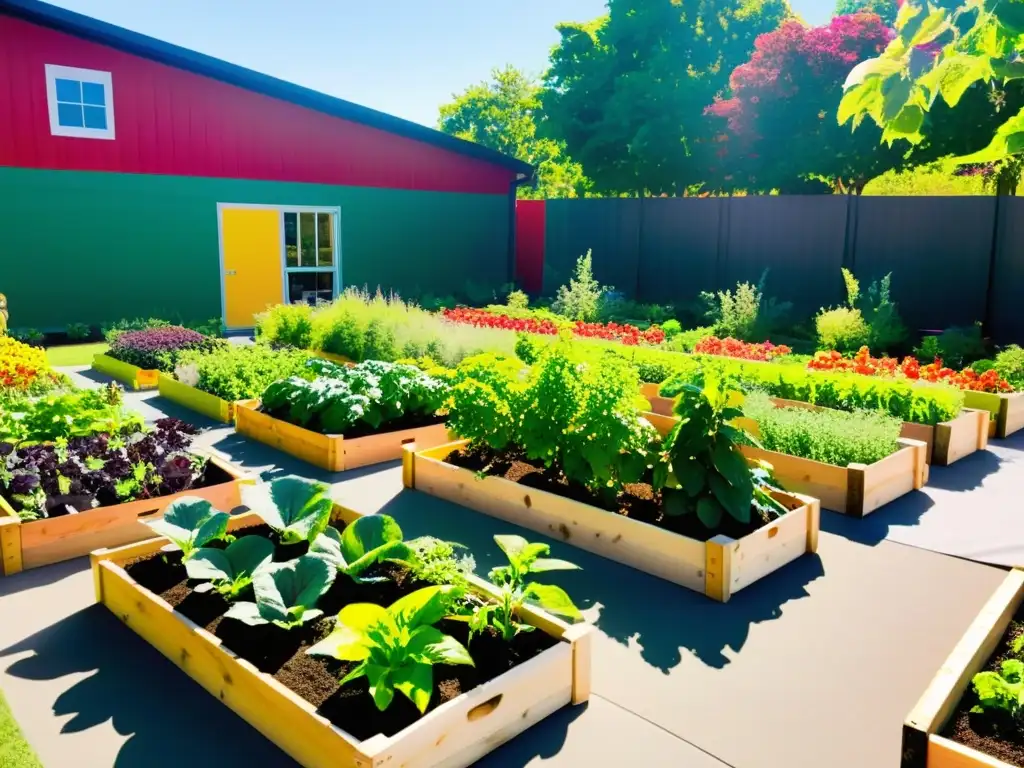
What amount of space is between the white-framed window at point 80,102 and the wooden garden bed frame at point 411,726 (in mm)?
11027

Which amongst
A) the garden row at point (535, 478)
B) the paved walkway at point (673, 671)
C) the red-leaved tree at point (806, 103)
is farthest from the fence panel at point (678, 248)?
the paved walkway at point (673, 671)

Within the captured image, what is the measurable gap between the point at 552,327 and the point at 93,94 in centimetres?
786

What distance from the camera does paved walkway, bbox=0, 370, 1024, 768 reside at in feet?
9.37

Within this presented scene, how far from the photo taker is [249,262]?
14.7 metres

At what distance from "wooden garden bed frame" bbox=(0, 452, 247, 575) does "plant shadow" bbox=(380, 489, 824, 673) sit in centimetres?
144

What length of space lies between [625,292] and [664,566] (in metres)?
12.3

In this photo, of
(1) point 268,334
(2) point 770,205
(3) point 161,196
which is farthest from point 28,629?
(2) point 770,205

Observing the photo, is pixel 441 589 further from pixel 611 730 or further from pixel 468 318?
pixel 468 318

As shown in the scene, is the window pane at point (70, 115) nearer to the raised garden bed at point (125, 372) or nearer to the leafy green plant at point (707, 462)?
the raised garden bed at point (125, 372)

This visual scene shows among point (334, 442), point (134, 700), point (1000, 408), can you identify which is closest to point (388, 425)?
point (334, 442)

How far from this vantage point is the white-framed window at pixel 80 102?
39.8 feet

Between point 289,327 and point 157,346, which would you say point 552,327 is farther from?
point 157,346

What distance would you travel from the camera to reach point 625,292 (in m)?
16.1

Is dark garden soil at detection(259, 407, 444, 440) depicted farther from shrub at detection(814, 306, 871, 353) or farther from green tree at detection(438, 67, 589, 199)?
green tree at detection(438, 67, 589, 199)
